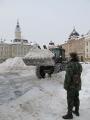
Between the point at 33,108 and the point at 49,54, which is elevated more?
the point at 49,54

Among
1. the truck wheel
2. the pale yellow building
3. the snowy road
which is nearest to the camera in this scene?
the snowy road

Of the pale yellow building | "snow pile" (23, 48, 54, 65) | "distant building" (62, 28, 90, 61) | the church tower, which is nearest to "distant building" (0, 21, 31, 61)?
the church tower

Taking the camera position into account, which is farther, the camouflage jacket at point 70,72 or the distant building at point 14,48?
the distant building at point 14,48

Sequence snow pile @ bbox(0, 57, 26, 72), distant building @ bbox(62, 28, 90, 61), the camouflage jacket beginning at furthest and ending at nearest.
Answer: distant building @ bbox(62, 28, 90, 61) < snow pile @ bbox(0, 57, 26, 72) < the camouflage jacket

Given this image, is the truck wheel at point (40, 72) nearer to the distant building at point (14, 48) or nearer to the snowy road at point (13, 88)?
the snowy road at point (13, 88)

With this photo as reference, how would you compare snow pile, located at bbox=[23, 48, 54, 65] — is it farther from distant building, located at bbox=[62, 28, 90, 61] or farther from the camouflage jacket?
distant building, located at bbox=[62, 28, 90, 61]

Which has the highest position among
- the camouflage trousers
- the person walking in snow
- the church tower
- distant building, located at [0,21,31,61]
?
the church tower

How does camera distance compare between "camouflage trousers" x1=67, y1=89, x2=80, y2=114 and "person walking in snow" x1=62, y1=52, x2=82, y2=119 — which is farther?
"camouflage trousers" x1=67, y1=89, x2=80, y2=114

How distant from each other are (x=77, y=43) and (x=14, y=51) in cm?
4358

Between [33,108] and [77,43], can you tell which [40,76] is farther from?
[77,43]

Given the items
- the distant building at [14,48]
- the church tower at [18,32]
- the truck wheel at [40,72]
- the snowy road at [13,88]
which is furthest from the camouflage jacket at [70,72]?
the church tower at [18,32]

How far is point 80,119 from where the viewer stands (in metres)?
8.18

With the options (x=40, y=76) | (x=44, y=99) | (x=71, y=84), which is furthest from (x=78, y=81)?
(x=40, y=76)

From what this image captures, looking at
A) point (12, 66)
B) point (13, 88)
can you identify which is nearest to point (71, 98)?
point (13, 88)
